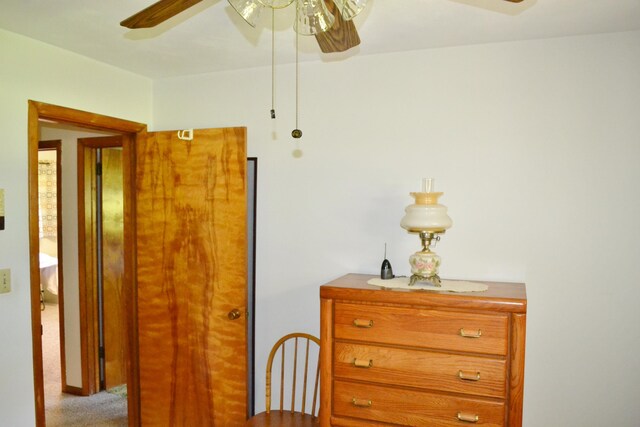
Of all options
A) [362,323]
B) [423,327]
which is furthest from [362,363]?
[423,327]

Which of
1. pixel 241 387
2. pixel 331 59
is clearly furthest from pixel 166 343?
pixel 331 59

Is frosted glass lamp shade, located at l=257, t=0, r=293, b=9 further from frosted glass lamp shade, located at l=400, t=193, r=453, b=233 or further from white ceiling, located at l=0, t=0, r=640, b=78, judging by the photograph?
frosted glass lamp shade, located at l=400, t=193, r=453, b=233

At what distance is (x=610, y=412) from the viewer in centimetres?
229

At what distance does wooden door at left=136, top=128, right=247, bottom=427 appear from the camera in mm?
2783

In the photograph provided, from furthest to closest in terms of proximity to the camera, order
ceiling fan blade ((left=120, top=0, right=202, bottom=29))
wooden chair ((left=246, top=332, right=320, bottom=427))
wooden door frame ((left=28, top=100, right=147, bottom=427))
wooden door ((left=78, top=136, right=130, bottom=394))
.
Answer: wooden door ((left=78, top=136, right=130, bottom=394)) < wooden chair ((left=246, top=332, right=320, bottom=427)) < wooden door frame ((left=28, top=100, right=147, bottom=427)) < ceiling fan blade ((left=120, top=0, right=202, bottom=29))

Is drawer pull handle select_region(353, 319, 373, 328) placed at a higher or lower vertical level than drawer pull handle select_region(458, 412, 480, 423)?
higher

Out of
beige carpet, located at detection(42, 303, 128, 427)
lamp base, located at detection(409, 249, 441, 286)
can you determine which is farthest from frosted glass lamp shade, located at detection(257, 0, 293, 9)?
beige carpet, located at detection(42, 303, 128, 427)

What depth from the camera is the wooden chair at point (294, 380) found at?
2539 millimetres

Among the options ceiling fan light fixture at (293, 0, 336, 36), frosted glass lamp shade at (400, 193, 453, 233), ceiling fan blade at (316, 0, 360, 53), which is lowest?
frosted glass lamp shade at (400, 193, 453, 233)

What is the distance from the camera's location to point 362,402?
2.17 m

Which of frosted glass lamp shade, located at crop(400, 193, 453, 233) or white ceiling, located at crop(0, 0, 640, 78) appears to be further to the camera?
frosted glass lamp shade, located at crop(400, 193, 453, 233)

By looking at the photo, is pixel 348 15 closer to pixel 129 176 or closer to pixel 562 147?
pixel 562 147

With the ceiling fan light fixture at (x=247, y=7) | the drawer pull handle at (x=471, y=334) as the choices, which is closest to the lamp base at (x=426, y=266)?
the drawer pull handle at (x=471, y=334)

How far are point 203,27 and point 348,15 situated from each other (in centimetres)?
112
